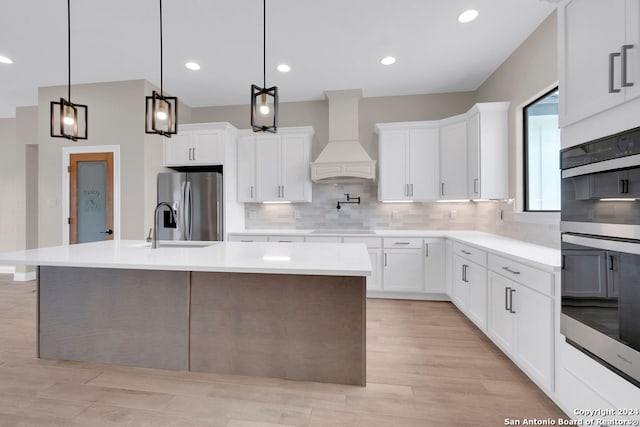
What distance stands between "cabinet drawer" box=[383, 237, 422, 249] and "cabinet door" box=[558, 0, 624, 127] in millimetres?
2432

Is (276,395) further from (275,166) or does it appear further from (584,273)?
(275,166)

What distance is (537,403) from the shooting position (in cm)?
179

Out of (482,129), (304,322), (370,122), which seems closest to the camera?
(304,322)

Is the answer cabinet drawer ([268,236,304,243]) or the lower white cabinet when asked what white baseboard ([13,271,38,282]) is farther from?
the lower white cabinet

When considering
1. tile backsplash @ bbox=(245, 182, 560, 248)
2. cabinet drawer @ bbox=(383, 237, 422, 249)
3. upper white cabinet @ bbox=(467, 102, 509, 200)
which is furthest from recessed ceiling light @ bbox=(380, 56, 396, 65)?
cabinet drawer @ bbox=(383, 237, 422, 249)

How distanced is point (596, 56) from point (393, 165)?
2.85 m

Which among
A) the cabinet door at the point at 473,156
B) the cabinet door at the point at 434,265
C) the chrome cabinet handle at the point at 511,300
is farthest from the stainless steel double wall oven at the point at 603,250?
the cabinet door at the point at 434,265

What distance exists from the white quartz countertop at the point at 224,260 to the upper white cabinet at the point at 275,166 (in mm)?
2135

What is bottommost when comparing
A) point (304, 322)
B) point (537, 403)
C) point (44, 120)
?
point (537, 403)

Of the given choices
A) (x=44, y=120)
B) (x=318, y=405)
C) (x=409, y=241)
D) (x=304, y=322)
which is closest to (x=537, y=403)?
(x=318, y=405)

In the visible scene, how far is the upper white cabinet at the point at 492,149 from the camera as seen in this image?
3377 millimetres

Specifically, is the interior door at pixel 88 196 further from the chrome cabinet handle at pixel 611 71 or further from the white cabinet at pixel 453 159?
the chrome cabinet handle at pixel 611 71

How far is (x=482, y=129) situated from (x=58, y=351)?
456 centimetres

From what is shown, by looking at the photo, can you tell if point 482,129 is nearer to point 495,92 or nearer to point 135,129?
point 495,92
